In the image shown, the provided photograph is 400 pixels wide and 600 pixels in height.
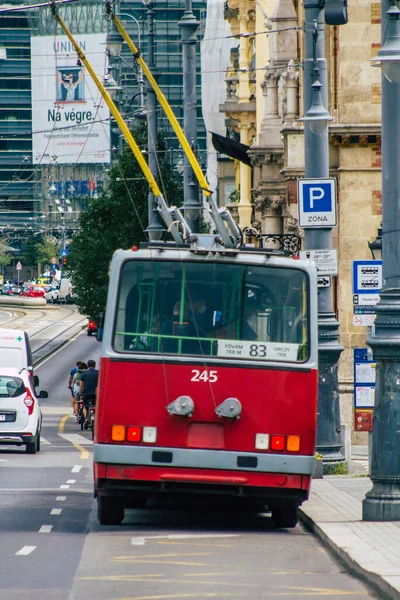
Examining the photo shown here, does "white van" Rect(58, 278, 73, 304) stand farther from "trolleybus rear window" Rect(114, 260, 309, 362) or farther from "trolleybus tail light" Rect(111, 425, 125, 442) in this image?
"trolleybus tail light" Rect(111, 425, 125, 442)

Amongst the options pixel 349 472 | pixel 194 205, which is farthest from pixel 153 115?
pixel 349 472

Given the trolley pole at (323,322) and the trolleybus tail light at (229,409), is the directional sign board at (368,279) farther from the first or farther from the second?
the trolleybus tail light at (229,409)

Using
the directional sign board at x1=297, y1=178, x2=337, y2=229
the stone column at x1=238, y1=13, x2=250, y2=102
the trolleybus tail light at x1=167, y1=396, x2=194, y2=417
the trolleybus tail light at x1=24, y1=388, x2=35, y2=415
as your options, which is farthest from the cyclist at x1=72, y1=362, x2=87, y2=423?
the trolleybus tail light at x1=167, y1=396, x2=194, y2=417

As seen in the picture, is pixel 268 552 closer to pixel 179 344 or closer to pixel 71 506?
pixel 179 344

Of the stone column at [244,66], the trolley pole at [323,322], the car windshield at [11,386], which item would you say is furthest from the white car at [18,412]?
the stone column at [244,66]

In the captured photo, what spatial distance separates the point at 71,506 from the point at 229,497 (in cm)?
317

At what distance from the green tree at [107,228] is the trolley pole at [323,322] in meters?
28.6

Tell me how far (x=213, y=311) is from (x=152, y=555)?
9.30 feet

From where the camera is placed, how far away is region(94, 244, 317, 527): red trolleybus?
14.2 m

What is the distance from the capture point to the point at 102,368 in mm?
14414

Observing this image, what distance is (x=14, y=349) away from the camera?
1374 inches

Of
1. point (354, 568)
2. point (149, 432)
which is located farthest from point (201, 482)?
point (354, 568)

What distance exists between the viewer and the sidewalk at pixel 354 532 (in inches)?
418

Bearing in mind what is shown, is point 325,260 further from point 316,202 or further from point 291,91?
point 291,91
